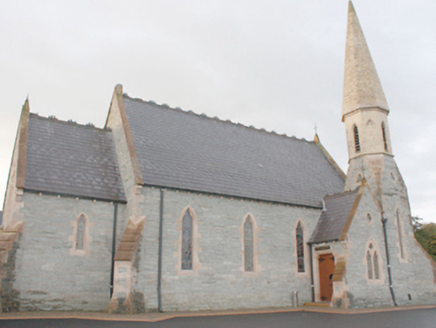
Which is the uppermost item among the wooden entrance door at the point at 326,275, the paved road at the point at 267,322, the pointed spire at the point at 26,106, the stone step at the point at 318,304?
the pointed spire at the point at 26,106

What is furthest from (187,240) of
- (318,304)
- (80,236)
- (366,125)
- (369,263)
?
(366,125)

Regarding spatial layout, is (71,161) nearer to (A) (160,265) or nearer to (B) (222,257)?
(A) (160,265)

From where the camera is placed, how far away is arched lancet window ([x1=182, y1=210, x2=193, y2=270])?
1917 cm

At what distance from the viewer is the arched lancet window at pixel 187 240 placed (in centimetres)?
1917

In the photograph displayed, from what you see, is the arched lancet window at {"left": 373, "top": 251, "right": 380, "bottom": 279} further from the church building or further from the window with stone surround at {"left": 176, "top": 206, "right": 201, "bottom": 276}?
the window with stone surround at {"left": 176, "top": 206, "right": 201, "bottom": 276}

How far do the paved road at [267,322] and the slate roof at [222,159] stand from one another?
6.61 m

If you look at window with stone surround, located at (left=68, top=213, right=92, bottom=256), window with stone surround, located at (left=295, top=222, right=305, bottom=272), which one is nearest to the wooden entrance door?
window with stone surround, located at (left=295, top=222, right=305, bottom=272)

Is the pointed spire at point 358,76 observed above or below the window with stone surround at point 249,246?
above

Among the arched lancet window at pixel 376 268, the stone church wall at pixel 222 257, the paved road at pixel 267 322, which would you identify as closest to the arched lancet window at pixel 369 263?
the arched lancet window at pixel 376 268

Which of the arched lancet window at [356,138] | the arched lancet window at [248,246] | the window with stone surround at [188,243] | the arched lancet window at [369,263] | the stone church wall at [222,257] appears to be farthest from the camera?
→ the arched lancet window at [356,138]

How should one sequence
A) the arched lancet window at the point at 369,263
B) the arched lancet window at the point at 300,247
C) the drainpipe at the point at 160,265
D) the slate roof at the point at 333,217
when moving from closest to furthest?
the drainpipe at the point at 160,265 → the arched lancet window at the point at 369,263 → the slate roof at the point at 333,217 → the arched lancet window at the point at 300,247

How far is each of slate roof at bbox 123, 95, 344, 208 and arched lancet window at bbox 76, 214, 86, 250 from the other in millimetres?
3334

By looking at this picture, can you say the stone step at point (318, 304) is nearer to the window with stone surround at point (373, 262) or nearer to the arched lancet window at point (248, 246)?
the window with stone surround at point (373, 262)

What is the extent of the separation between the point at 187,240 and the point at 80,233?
4850 millimetres
